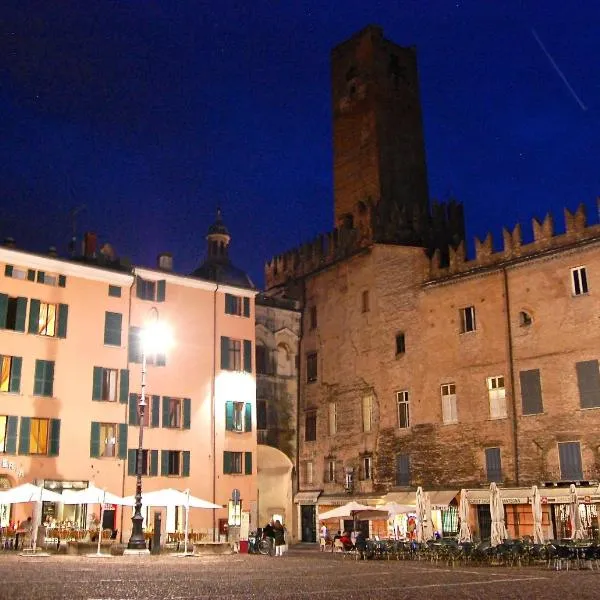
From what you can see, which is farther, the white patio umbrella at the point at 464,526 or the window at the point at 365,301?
the window at the point at 365,301

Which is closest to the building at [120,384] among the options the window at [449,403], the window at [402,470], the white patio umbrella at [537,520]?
the window at [402,470]

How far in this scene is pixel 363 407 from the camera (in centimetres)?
3719

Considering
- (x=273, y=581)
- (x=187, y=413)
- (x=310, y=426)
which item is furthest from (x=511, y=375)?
(x=273, y=581)

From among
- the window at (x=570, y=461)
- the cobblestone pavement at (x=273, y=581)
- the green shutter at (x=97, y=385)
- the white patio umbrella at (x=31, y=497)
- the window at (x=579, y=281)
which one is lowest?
the cobblestone pavement at (x=273, y=581)

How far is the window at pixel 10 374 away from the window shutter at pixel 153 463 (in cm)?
641

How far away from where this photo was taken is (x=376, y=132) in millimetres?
42812

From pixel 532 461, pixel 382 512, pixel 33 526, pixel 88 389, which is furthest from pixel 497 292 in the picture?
pixel 33 526

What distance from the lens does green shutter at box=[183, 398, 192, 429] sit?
3484cm

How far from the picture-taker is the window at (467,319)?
3312 centimetres

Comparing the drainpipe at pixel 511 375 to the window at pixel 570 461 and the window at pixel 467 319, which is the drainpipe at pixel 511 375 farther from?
the window at pixel 570 461

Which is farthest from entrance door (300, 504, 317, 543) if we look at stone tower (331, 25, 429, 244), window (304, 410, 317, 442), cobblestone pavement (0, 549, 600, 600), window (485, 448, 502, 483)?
cobblestone pavement (0, 549, 600, 600)

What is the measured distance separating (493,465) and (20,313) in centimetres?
1977

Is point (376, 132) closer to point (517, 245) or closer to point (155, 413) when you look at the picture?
point (517, 245)

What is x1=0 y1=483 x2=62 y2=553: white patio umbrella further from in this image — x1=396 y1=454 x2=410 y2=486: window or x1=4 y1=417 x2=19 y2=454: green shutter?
x1=396 y1=454 x2=410 y2=486: window
